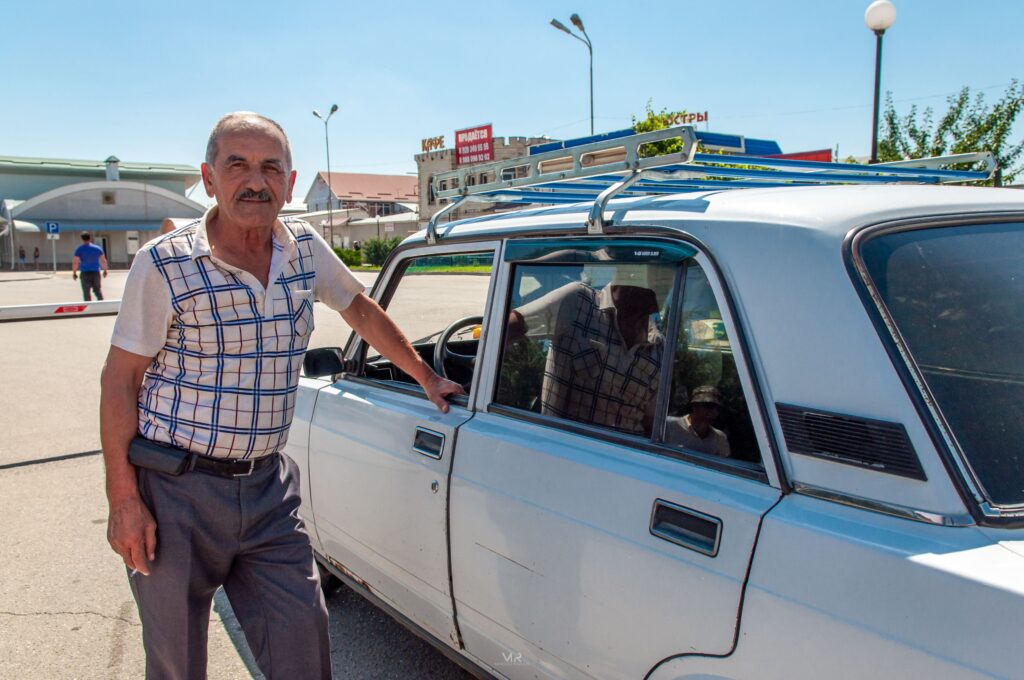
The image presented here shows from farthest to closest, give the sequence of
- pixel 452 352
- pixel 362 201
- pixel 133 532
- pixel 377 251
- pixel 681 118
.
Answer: pixel 362 201 → pixel 377 251 → pixel 681 118 → pixel 452 352 → pixel 133 532

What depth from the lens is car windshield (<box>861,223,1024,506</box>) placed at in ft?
4.55

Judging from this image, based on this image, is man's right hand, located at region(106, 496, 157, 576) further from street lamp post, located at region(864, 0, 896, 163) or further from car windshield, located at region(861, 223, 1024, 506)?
street lamp post, located at region(864, 0, 896, 163)

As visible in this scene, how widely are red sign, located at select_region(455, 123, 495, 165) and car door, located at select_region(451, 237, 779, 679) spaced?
191ft

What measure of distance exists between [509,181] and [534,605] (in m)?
1.41

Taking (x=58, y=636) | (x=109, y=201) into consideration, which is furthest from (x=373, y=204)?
(x=58, y=636)

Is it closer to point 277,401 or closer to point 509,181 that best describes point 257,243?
point 277,401

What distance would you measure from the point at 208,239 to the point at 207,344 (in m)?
0.31

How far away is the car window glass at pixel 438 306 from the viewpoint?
111 inches

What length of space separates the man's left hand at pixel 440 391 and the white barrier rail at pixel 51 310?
537 centimetres

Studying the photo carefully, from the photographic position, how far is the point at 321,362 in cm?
287

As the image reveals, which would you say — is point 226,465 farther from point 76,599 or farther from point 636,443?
point 76,599

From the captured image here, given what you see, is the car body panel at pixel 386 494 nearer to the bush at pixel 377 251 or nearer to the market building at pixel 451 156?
the bush at pixel 377 251

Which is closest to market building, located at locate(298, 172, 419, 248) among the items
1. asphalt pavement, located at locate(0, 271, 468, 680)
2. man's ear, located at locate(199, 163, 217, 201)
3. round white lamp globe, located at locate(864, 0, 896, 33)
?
round white lamp globe, located at locate(864, 0, 896, 33)

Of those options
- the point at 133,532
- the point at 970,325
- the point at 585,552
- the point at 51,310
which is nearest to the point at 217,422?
the point at 133,532
